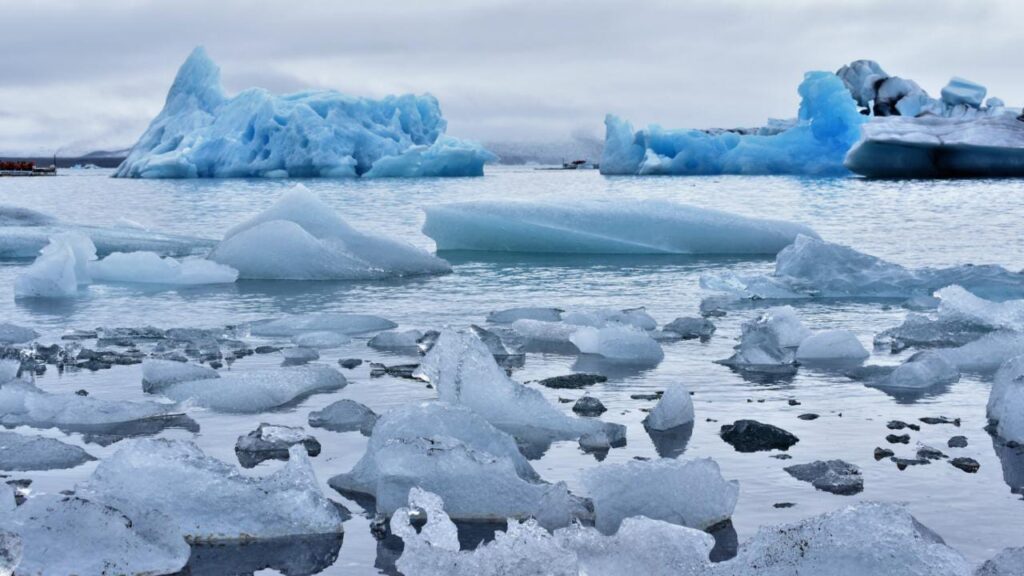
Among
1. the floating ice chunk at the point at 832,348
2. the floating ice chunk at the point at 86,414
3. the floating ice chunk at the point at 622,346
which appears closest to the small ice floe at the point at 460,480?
the floating ice chunk at the point at 86,414

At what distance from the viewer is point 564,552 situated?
6.75 feet

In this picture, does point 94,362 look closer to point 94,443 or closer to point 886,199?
point 94,443

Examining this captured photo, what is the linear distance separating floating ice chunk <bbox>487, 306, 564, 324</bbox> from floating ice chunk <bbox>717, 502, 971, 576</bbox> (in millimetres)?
3913

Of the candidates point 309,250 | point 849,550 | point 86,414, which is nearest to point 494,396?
point 86,414

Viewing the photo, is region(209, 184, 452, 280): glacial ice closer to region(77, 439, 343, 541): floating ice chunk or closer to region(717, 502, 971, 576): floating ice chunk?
region(77, 439, 343, 541): floating ice chunk

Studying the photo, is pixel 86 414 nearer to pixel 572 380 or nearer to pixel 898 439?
pixel 572 380

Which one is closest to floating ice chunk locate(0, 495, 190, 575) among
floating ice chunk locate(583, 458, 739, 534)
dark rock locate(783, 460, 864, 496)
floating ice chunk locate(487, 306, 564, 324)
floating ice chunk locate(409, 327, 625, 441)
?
floating ice chunk locate(583, 458, 739, 534)

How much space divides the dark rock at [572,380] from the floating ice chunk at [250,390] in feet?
2.66

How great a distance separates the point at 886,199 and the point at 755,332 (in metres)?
18.5

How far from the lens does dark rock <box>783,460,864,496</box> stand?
2705 millimetres

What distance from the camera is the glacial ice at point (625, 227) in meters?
10.3

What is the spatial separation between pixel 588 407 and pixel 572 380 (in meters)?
0.54

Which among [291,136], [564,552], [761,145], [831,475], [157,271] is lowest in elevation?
[761,145]

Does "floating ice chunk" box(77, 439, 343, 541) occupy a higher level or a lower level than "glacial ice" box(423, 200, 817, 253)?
higher
